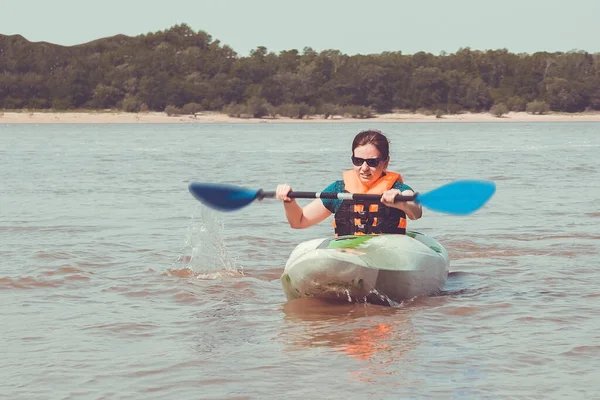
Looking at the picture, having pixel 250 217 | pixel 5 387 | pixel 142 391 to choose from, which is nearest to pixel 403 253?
pixel 142 391

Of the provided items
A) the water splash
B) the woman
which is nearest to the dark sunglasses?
the woman

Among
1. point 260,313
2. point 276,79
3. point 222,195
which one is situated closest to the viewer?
point 260,313

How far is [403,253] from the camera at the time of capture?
20.9ft

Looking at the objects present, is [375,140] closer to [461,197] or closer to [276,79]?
[461,197]

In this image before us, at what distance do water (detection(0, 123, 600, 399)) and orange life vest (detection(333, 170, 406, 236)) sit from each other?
1.69 ft

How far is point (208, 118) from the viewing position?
235ft

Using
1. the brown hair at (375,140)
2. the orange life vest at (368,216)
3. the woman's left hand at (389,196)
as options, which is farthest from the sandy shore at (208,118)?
the woman's left hand at (389,196)

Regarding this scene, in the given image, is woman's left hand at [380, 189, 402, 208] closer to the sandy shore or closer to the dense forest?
the sandy shore

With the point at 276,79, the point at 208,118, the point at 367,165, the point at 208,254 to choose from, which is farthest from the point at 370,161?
the point at 276,79

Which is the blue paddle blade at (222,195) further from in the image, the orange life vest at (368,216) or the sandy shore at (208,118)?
the sandy shore at (208,118)

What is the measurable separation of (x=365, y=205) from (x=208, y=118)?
216 feet

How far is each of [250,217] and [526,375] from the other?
7.53m

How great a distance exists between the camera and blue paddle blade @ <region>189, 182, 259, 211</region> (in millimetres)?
6508

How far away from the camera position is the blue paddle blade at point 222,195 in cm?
651
